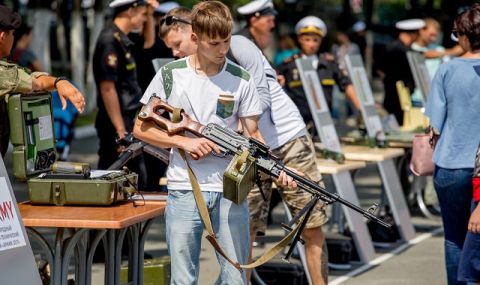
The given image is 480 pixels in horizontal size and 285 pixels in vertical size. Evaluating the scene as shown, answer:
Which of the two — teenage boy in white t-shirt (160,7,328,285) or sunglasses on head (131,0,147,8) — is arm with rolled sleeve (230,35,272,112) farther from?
sunglasses on head (131,0,147,8)

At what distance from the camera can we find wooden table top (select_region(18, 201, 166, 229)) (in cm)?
591

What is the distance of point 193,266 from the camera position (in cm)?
593

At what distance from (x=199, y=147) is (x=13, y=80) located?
3.54ft

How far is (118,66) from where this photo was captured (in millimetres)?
9297

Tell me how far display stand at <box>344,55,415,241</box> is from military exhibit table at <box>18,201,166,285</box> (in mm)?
4168

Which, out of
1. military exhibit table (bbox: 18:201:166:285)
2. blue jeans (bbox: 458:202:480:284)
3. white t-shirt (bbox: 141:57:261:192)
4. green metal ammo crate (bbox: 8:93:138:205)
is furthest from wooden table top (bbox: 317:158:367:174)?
white t-shirt (bbox: 141:57:261:192)

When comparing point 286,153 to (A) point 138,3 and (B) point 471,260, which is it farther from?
(A) point 138,3

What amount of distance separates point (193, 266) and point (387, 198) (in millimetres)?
5694

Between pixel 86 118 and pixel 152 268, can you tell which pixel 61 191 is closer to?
pixel 152 268

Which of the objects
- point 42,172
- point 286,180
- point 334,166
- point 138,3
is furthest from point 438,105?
point 138,3

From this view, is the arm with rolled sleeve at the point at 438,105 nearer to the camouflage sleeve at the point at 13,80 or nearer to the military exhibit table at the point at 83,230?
the military exhibit table at the point at 83,230

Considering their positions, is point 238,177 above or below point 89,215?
above

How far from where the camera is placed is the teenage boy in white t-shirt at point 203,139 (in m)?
5.84

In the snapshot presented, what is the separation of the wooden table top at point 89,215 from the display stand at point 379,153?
4.35 m
